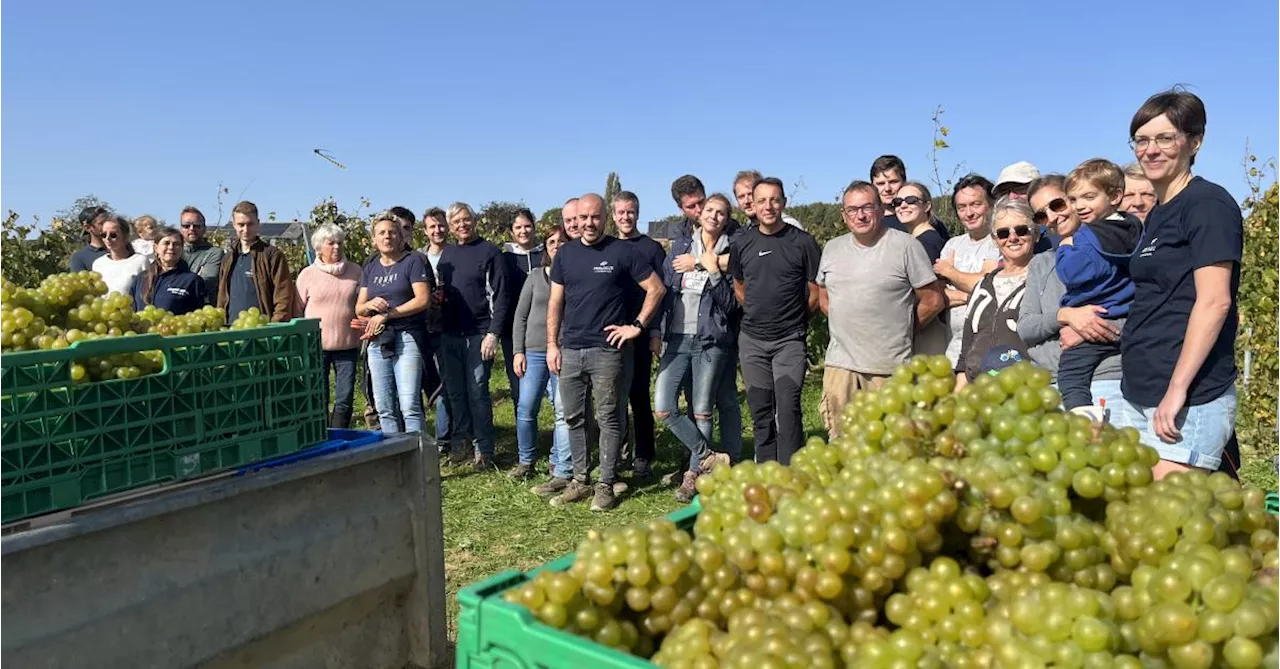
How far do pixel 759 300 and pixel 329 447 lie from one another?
9.10ft

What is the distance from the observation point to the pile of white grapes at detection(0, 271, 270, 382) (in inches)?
105

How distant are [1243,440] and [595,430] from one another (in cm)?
550

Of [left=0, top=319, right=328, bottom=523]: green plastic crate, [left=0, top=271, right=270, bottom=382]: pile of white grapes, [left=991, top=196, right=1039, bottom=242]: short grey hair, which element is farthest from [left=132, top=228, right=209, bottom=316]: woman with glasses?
[left=991, top=196, right=1039, bottom=242]: short grey hair

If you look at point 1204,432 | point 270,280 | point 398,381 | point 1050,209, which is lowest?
point 398,381

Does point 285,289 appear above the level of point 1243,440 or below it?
above

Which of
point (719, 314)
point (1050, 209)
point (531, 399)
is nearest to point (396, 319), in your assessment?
point (531, 399)

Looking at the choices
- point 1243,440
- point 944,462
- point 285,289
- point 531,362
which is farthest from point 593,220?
point 1243,440

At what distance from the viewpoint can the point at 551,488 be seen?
6.23 m

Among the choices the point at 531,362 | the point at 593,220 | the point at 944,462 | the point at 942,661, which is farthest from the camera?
the point at 531,362

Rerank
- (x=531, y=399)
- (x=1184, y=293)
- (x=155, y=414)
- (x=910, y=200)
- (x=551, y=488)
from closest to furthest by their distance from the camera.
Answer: (x=155, y=414) < (x=1184, y=293) < (x=910, y=200) < (x=551, y=488) < (x=531, y=399)

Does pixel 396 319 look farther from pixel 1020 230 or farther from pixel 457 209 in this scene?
pixel 1020 230

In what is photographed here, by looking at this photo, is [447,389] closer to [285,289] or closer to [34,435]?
[285,289]

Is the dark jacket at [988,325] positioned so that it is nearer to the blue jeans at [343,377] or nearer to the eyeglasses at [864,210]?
the eyeglasses at [864,210]

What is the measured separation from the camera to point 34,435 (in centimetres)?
245
